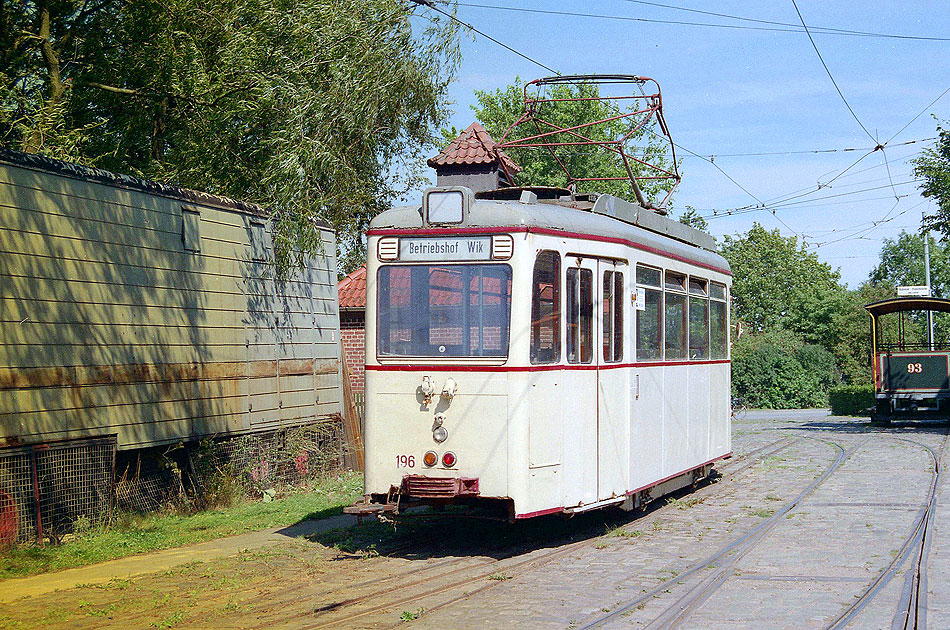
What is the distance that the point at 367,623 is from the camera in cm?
676

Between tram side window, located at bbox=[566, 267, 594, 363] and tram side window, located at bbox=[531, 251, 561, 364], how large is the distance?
179 mm

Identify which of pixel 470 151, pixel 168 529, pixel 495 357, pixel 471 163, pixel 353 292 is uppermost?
pixel 470 151

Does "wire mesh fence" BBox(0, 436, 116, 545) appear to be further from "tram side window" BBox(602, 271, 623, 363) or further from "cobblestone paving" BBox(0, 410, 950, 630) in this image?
"tram side window" BBox(602, 271, 623, 363)

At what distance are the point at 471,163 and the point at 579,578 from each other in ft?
78.8

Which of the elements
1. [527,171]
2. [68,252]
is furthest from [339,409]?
[527,171]

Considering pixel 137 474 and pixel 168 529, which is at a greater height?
pixel 137 474

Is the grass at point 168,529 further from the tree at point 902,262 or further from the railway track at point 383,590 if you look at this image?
the tree at point 902,262

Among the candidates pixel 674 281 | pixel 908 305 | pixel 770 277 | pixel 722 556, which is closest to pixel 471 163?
pixel 908 305

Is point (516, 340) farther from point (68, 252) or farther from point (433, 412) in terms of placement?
point (68, 252)

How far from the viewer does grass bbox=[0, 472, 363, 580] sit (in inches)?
362

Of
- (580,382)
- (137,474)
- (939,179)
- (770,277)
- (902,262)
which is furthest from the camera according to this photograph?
(902,262)

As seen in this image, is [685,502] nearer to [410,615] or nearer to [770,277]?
[410,615]

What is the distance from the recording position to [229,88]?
48.1 feet

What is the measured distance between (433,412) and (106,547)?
12.4 feet
